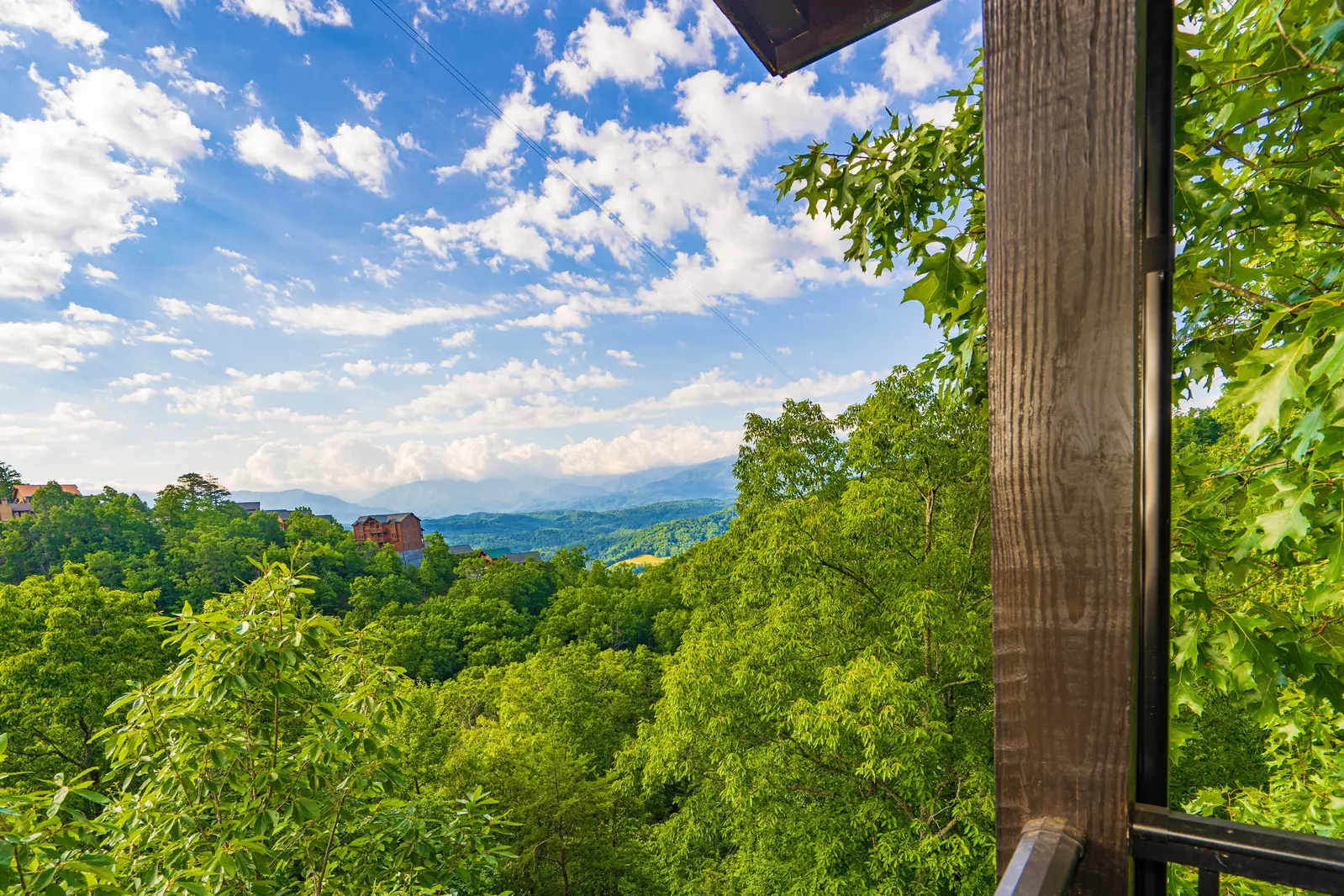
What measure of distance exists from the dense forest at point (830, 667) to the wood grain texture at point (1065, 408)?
1.71 ft

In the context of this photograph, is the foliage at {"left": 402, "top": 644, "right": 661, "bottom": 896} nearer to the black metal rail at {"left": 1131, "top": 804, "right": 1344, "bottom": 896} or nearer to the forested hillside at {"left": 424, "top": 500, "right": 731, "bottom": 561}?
the black metal rail at {"left": 1131, "top": 804, "right": 1344, "bottom": 896}

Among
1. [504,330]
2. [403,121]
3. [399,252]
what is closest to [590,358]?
[504,330]

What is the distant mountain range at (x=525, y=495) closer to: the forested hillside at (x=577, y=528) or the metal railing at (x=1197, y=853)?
the forested hillside at (x=577, y=528)

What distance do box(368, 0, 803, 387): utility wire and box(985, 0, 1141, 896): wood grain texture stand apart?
4666 mm

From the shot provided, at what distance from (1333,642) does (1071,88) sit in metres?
1.51

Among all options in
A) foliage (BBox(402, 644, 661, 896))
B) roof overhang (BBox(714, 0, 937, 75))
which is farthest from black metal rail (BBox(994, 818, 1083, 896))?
foliage (BBox(402, 644, 661, 896))

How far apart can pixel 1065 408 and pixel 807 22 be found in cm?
135

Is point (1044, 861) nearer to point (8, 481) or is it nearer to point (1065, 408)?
point (1065, 408)

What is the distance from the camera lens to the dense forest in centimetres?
121

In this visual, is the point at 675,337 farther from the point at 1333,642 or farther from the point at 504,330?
the point at 1333,642

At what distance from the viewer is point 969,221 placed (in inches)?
70.9

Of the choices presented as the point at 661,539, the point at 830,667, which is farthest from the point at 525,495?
the point at 830,667

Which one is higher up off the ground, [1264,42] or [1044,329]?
[1264,42]

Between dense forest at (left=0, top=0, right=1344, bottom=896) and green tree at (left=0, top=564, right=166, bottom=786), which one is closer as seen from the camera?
dense forest at (left=0, top=0, right=1344, bottom=896)
